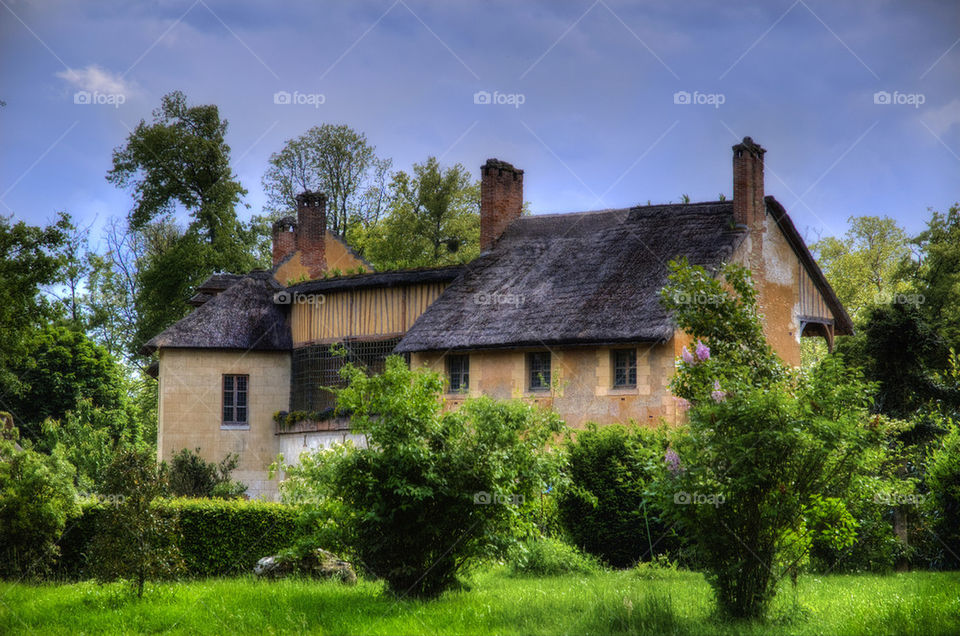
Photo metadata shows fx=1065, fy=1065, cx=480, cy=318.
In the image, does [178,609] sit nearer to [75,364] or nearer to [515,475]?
[515,475]

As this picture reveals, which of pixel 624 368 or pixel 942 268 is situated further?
pixel 942 268

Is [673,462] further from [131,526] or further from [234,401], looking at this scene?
[234,401]

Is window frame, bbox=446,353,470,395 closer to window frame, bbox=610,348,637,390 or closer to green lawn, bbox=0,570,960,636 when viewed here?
window frame, bbox=610,348,637,390

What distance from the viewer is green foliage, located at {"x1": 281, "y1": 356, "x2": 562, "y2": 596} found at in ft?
41.4

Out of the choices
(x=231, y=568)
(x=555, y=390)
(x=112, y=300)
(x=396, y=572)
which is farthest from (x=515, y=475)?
(x=112, y=300)

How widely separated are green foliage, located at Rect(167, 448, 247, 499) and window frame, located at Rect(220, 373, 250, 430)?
3.06 ft

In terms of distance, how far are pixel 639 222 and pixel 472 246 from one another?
49.0 ft

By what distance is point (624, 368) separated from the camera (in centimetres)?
2530

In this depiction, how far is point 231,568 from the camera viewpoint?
1759 centimetres

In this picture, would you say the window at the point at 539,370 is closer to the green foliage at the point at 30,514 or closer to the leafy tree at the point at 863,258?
the green foliage at the point at 30,514

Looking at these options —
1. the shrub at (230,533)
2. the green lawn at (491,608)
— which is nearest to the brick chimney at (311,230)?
the shrub at (230,533)

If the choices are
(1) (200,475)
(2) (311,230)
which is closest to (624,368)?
(1) (200,475)

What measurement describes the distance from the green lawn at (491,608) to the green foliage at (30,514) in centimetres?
80

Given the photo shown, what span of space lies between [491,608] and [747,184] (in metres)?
17.3
